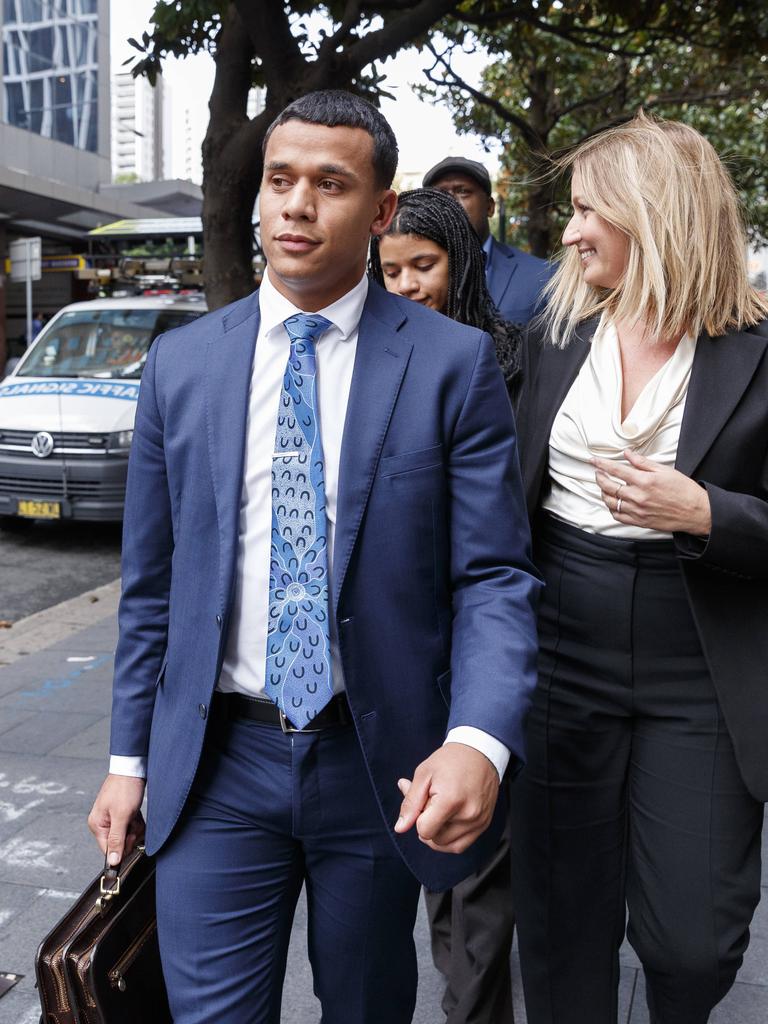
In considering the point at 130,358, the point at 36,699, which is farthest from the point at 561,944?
the point at 130,358

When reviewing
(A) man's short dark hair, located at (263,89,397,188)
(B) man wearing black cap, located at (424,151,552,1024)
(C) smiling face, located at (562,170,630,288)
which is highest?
(A) man's short dark hair, located at (263,89,397,188)

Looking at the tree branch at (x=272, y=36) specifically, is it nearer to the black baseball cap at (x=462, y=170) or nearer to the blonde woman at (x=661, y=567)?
the black baseball cap at (x=462, y=170)

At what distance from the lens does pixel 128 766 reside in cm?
212

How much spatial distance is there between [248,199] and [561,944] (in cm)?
575

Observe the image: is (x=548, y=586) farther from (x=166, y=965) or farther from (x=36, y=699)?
(x=36, y=699)

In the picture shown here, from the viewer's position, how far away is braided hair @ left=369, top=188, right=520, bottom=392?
9.61 ft

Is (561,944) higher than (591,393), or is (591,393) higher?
(591,393)

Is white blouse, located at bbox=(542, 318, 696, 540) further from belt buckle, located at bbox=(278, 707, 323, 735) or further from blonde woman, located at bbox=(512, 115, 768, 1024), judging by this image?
belt buckle, located at bbox=(278, 707, 323, 735)

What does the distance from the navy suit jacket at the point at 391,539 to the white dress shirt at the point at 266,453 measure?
1.3 inches

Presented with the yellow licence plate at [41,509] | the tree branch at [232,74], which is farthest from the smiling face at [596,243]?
the yellow licence plate at [41,509]

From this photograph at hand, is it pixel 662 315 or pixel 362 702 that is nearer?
pixel 362 702

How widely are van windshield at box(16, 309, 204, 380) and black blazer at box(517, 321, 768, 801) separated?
8.91 metres

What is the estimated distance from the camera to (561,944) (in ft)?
8.29

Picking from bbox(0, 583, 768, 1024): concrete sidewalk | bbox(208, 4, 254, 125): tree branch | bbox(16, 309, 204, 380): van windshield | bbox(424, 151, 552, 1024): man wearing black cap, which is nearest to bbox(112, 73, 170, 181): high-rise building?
bbox(16, 309, 204, 380): van windshield
